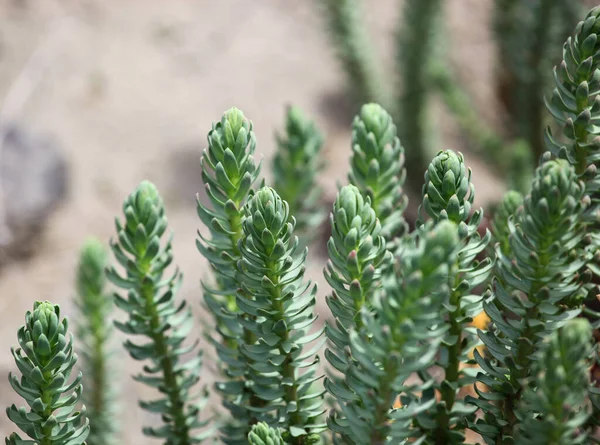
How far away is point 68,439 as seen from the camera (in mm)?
565

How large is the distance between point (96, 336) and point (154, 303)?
0.33 metres

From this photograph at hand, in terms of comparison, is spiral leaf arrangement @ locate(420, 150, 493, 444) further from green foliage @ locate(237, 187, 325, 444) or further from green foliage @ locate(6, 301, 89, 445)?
green foliage @ locate(6, 301, 89, 445)

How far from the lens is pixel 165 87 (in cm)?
244

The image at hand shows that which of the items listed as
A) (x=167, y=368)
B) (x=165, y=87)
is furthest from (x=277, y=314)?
(x=165, y=87)

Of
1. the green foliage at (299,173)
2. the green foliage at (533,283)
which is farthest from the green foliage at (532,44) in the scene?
the green foliage at (533,283)

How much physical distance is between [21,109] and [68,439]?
1816mm

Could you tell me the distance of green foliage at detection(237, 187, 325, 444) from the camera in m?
0.54

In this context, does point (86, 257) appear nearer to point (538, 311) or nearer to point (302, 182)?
point (302, 182)

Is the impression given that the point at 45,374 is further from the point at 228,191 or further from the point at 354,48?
the point at 354,48

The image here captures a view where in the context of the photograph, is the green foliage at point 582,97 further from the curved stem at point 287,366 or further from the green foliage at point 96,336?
the green foliage at point 96,336

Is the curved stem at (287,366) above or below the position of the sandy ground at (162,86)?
below

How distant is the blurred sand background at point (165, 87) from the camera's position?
2111 mm

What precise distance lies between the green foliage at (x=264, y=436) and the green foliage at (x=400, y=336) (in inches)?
2.1

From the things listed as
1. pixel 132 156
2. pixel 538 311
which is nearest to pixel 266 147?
pixel 132 156
